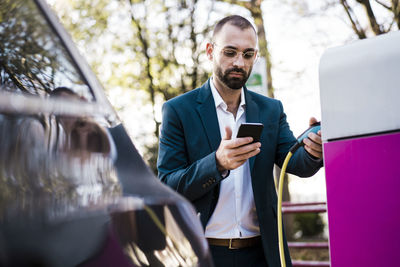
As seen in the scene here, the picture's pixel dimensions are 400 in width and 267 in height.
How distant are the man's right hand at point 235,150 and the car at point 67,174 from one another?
2.86 feet

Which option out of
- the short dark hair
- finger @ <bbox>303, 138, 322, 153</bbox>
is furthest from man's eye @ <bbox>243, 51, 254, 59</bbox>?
finger @ <bbox>303, 138, 322, 153</bbox>

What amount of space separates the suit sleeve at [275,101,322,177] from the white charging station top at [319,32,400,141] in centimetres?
63

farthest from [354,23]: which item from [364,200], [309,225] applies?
[309,225]

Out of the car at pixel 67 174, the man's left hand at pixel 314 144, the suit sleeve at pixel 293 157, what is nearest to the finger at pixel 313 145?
the man's left hand at pixel 314 144

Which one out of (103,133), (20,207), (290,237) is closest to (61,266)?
(20,207)

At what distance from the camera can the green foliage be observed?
55.6 ft

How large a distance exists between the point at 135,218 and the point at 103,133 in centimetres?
23

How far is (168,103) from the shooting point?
2621 mm

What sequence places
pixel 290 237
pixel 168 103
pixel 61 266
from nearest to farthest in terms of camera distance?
pixel 61 266
pixel 168 103
pixel 290 237

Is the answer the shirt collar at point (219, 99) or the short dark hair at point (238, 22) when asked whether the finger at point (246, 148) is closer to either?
the shirt collar at point (219, 99)

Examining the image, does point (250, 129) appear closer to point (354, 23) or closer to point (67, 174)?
point (67, 174)

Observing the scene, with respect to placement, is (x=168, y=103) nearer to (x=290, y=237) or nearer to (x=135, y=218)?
(x=135, y=218)

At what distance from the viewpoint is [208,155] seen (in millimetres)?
2264

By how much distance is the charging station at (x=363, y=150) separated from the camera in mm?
1476
